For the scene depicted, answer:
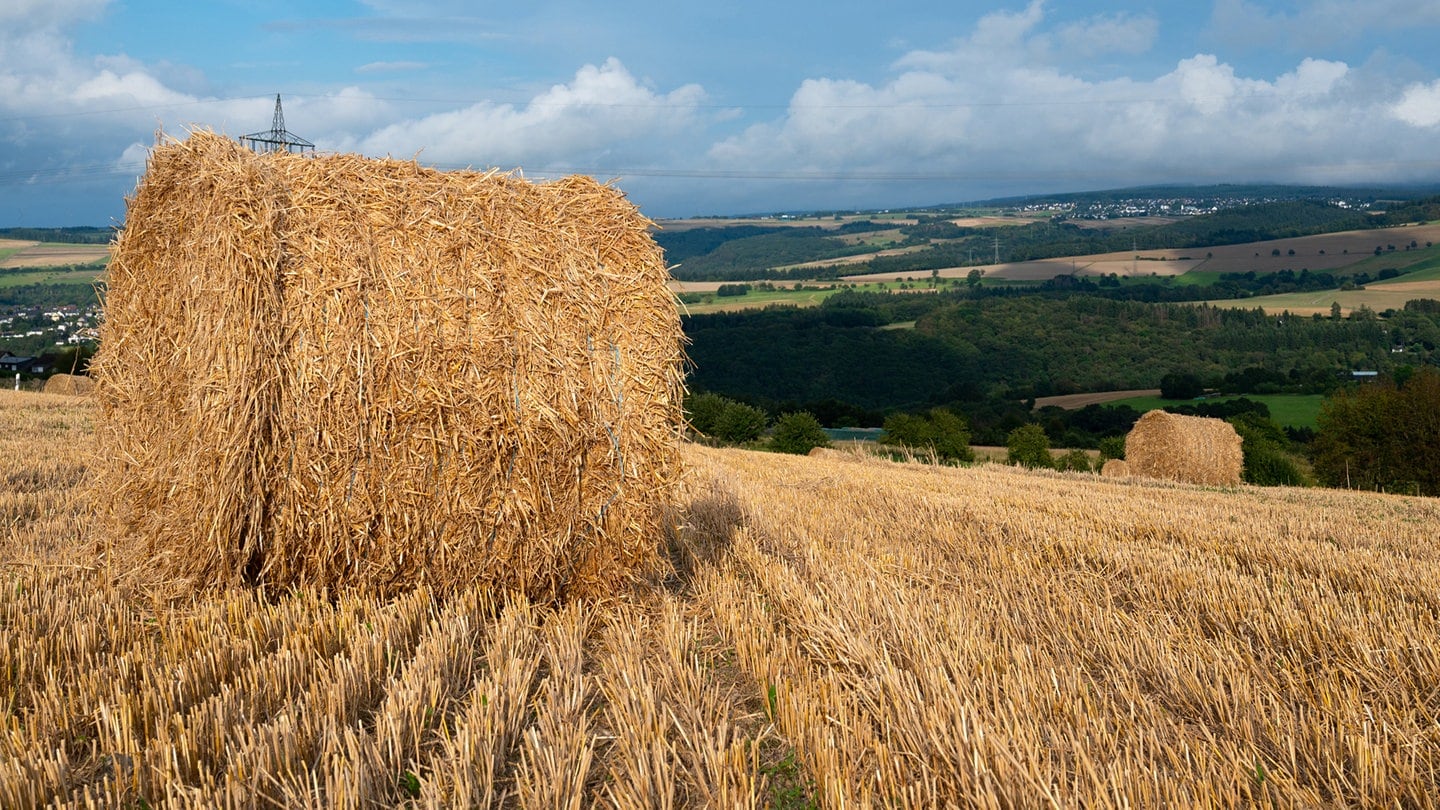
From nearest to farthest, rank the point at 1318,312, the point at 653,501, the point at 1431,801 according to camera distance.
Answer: the point at 1431,801 < the point at 653,501 < the point at 1318,312

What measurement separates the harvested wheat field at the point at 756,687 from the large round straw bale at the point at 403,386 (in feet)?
1.09

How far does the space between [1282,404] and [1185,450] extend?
161 ft

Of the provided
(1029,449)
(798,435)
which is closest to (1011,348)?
(1029,449)

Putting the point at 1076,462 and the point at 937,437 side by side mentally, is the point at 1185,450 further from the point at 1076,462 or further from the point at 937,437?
the point at 937,437

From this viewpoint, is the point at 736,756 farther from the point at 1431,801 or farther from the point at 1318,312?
the point at 1318,312

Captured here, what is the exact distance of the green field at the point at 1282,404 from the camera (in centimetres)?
6027

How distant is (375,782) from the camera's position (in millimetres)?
3393

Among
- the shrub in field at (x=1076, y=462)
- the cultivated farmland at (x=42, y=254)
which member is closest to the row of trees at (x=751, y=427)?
the shrub in field at (x=1076, y=462)

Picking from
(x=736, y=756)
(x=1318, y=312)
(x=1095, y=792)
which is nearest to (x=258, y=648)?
(x=736, y=756)

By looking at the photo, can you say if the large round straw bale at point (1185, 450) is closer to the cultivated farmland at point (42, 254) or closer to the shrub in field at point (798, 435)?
the shrub in field at point (798, 435)

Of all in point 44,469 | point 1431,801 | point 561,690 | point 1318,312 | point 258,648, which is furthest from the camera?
point 1318,312

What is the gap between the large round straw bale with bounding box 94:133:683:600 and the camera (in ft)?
16.9

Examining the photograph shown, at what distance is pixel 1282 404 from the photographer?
66000 mm

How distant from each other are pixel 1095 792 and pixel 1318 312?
112757 millimetres
